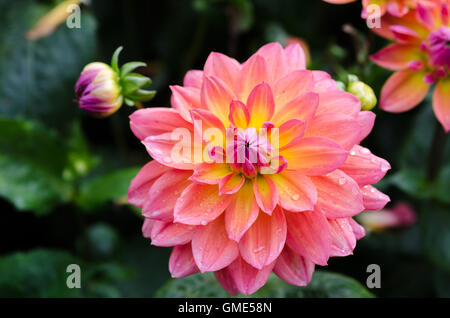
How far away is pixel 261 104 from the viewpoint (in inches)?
25.2

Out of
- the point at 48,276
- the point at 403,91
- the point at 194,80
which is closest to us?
the point at 194,80

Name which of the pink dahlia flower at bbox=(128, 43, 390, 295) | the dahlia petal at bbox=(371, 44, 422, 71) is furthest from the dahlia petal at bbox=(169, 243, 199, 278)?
the dahlia petal at bbox=(371, 44, 422, 71)

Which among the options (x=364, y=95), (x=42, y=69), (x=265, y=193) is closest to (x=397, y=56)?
(x=364, y=95)

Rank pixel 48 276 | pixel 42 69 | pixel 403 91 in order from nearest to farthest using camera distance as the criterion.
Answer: pixel 403 91 → pixel 48 276 → pixel 42 69

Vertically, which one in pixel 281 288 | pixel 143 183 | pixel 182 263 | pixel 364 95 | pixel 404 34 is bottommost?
pixel 281 288

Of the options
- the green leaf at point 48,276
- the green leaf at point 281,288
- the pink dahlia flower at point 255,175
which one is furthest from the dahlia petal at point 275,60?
the green leaf at point 48,276

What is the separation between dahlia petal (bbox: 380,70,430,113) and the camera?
81cm

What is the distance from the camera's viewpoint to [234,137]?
0.63 metres

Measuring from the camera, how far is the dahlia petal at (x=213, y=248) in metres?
0.60

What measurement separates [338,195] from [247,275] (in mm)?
151

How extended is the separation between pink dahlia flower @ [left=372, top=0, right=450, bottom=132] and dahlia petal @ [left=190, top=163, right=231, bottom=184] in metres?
0.31

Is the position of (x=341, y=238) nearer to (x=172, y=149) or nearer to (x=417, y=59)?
(x=172, y=149)

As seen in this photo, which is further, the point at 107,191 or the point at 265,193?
the point at 107,191

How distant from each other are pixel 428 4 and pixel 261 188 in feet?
1.29
